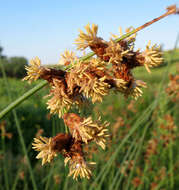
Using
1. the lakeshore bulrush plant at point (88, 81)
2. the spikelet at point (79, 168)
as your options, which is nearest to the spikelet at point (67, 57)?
the lakeshore bulrush plant at point (88, 81)

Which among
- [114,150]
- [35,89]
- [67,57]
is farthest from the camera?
[114,150]

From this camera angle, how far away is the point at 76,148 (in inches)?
20.8

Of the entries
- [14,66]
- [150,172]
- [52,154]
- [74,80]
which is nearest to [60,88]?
[74,80]

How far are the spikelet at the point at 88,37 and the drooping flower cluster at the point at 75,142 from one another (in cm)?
16

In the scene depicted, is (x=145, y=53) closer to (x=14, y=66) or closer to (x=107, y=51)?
(x=107, y=51)

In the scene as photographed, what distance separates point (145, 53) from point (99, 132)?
201 millimetres

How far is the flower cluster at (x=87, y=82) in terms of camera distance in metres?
0.48

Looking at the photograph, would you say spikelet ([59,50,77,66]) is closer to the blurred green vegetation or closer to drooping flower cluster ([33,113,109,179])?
drooping flower cluster ([33,113,109,179])

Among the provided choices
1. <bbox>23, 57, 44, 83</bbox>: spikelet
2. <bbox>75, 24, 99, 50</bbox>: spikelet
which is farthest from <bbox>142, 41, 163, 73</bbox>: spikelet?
<bbox>23, 57, 44, 83</bbox>: spikelet

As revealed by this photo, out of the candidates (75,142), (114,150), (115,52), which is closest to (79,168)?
(75,142)

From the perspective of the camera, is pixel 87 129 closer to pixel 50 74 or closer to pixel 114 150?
pixel 50 74

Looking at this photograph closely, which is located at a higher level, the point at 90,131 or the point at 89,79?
the point at 89,79

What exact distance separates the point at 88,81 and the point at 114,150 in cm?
171

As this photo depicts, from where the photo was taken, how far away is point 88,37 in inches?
19.1
